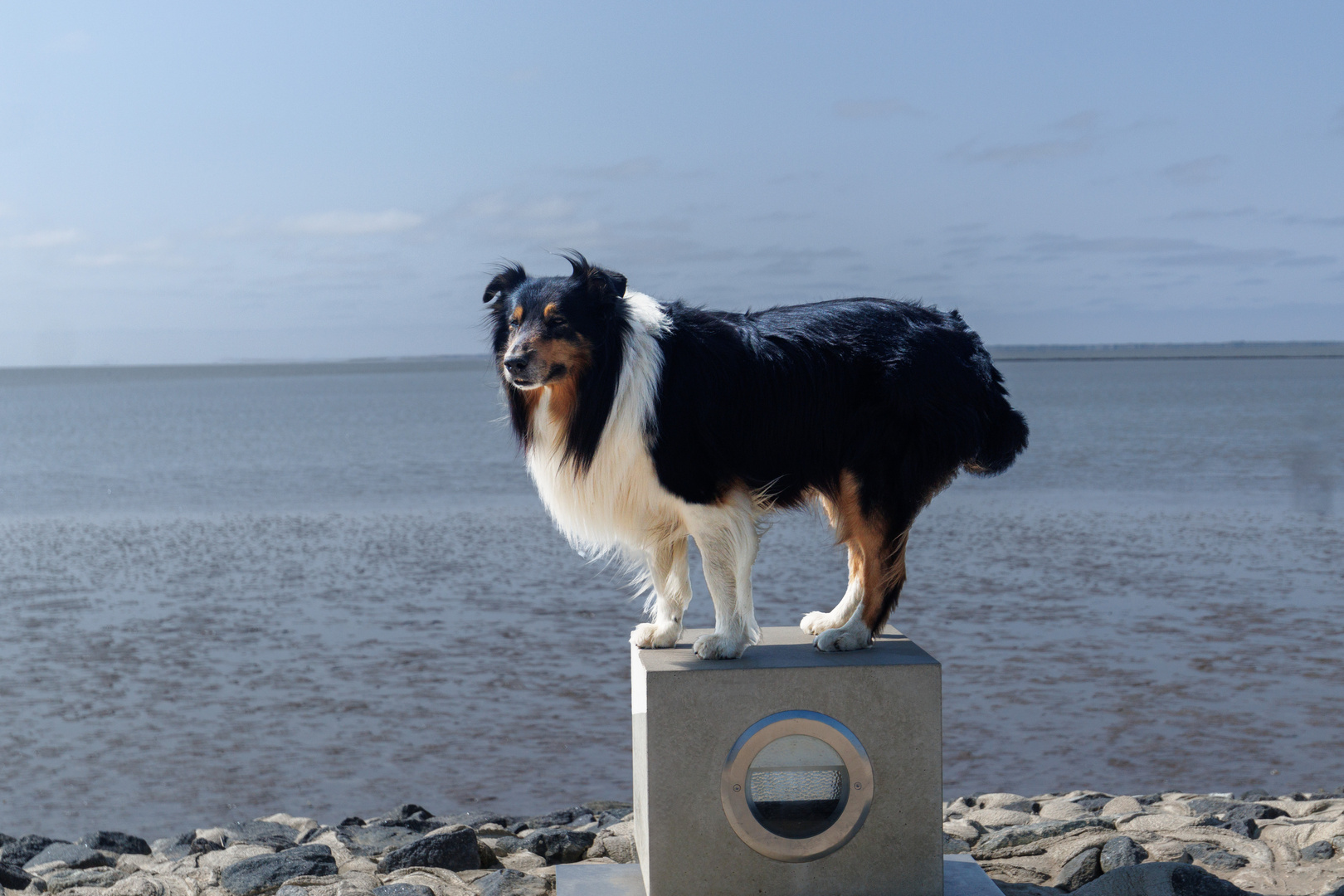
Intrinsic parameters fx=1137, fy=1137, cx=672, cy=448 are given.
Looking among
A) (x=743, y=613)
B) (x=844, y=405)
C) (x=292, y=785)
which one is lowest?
(x=292, y=785)

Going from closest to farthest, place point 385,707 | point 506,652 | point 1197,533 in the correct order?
point 385,707
point 506,652
point 1197,533

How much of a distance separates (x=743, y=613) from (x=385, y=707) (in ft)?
14.5

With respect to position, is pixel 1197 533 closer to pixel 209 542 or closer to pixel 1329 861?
pixel 1329 861

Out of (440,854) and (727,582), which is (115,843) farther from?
(727,582)

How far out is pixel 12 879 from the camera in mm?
4863

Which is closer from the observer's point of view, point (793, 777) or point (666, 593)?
point (793, 777)

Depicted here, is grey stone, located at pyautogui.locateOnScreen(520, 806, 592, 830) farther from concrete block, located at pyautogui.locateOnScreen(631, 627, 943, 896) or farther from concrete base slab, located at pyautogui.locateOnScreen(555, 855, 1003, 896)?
concrete block, located at pyautogui.locateOnScreen(631, 627, 943, 896)

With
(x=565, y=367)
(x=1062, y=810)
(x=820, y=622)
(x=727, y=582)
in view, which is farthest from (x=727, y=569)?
(x=1062, y=810)

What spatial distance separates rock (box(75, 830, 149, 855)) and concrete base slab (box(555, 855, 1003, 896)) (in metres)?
2.48

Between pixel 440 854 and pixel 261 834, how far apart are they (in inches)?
55.1

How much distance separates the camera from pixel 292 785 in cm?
670

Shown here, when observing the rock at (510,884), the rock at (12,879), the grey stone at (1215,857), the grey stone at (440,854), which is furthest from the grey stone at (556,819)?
the grey stone at (1215,857)

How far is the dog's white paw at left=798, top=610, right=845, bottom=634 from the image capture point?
14.9ft

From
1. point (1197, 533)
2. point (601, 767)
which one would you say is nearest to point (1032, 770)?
point (601, 767)
